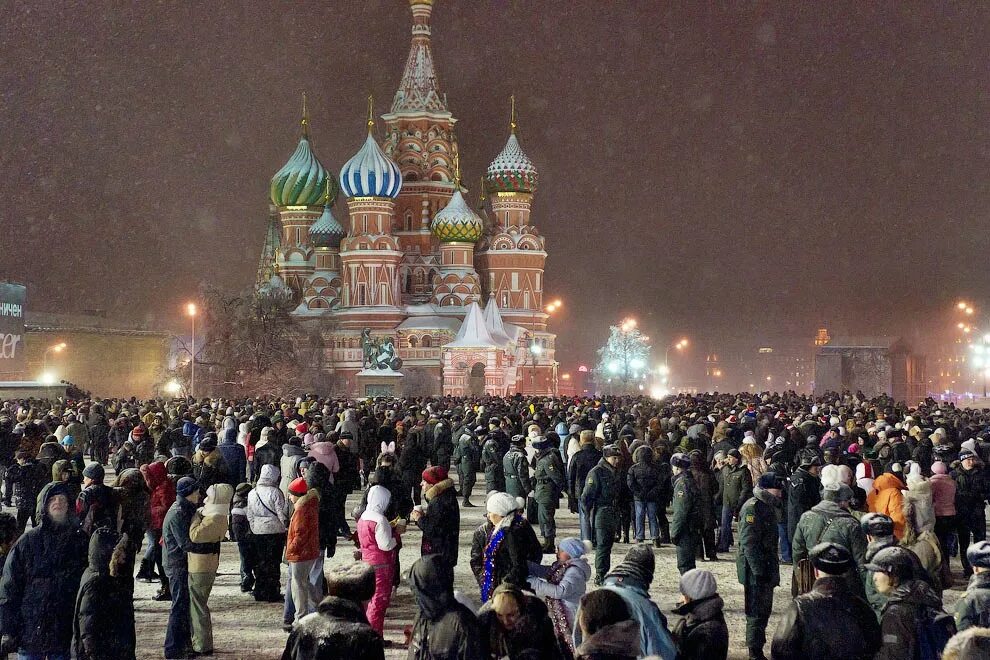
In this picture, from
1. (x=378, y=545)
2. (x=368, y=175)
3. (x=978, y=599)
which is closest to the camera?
(x=978, y=599)

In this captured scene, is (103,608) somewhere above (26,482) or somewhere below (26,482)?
below

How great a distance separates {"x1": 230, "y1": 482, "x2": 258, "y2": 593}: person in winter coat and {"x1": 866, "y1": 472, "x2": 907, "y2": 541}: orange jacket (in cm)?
554

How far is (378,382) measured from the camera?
5522cm

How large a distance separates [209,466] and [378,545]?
4.11 metres

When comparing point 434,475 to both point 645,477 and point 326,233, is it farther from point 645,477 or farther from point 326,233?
point 326,233

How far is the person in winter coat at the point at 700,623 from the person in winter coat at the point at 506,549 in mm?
1754

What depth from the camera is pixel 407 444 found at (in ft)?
53.3

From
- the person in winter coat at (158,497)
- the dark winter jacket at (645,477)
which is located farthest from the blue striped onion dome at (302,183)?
the person in winter coat at (158,497)

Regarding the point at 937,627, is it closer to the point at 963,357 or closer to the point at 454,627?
the point at 454,627

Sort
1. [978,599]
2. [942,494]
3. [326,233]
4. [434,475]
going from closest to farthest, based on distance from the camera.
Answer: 1. [978,599]
2. [434,475]
3. [942,494]
4. [326,233]

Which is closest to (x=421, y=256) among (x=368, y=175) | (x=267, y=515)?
(x=368, y=175)

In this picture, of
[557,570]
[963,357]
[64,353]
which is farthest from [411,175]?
[557,570]

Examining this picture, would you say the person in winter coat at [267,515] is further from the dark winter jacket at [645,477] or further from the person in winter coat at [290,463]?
the dark winter jacket at [645,477]

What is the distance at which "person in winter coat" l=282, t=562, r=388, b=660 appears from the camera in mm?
5004
